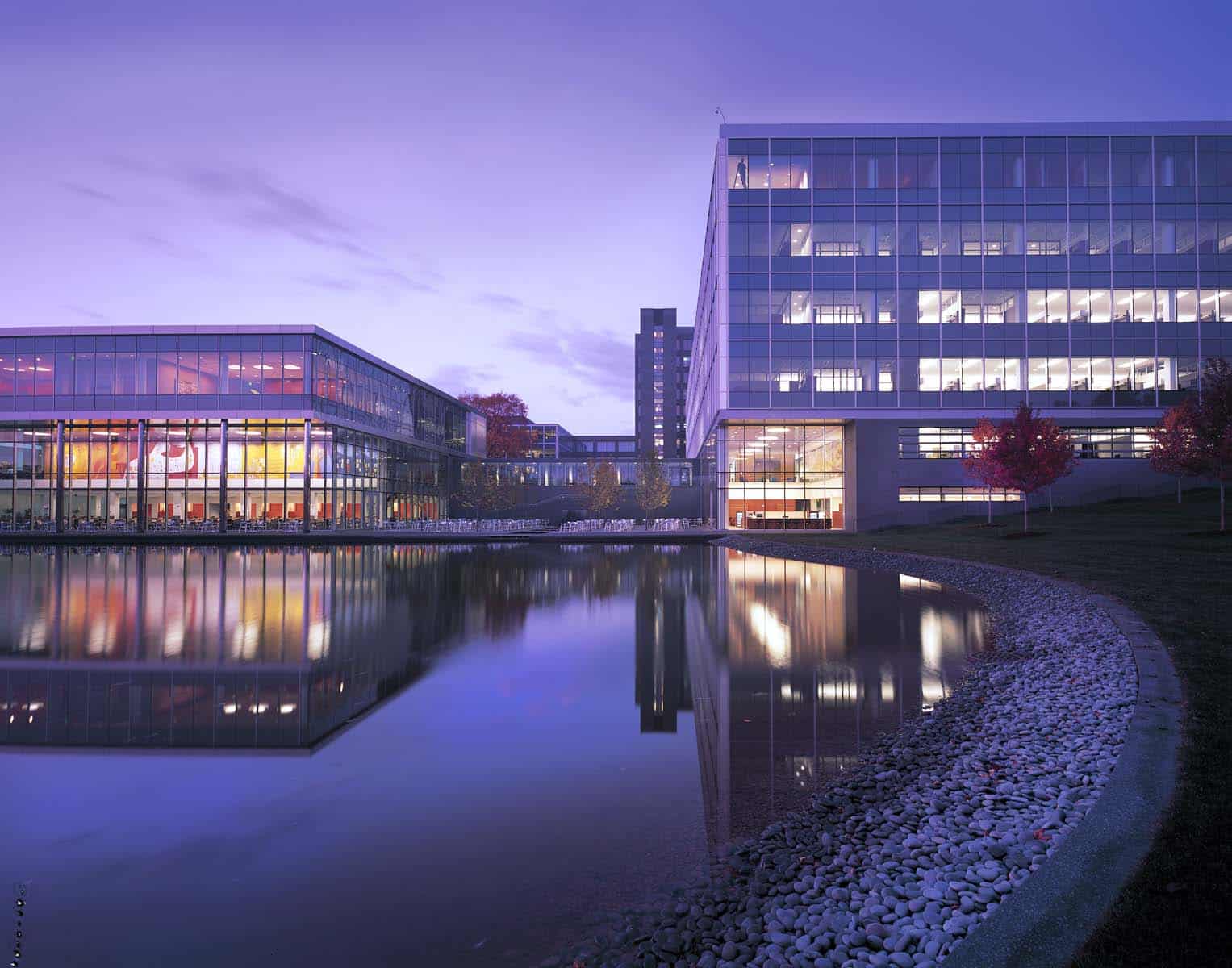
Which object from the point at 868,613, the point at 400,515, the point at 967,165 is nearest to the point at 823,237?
the point at 967,165

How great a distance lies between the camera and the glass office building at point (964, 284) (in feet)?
150

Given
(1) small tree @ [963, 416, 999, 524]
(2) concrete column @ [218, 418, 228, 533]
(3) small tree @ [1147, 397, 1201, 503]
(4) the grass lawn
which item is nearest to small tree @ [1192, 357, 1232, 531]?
(3) small tree @ [1147, 397, 1201, 503]

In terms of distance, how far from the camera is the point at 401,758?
23.6ft

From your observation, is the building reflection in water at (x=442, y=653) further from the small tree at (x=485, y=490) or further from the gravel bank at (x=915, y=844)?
the small tree at (x=485, y=490)

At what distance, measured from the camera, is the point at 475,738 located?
7.82 metres

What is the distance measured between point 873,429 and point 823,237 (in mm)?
13392

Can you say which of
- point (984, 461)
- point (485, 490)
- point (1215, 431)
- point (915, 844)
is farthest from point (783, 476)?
point (915, 844)

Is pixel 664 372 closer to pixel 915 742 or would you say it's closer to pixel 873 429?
pixel 873 429

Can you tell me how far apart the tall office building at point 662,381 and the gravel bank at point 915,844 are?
139491 millimetres

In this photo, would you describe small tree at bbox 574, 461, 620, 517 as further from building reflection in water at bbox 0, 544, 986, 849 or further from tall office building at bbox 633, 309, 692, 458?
tall office building at bbox 633, 309, 692, 458

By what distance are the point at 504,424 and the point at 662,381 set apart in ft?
201

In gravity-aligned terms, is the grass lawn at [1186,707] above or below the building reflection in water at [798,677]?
above

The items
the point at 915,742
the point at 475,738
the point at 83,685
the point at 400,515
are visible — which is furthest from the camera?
the point at 400,515

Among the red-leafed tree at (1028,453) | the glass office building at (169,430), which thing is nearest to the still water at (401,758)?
the red-leafed tree at (1028,453)
